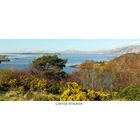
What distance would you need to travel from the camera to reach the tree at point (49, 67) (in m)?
2.98

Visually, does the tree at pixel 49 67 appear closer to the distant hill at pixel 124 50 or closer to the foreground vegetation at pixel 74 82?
the foreground vegetation at pixel 74 82

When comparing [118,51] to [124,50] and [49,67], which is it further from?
[49,67]

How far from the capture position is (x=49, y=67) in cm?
298

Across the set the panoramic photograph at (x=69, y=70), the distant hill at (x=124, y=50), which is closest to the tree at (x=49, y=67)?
the panoramic photograph at (x=69, y=70)

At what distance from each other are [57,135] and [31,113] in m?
0.26

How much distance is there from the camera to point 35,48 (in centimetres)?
303

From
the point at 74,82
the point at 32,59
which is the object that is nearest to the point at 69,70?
the point at 74,82

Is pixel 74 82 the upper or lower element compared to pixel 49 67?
lower

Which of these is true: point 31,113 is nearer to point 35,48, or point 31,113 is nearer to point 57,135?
point 57,135

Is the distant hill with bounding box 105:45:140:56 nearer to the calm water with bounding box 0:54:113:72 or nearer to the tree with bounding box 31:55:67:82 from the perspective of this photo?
the calm water with bounding box 0:54:113:72

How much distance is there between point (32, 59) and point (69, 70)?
284 millimetres

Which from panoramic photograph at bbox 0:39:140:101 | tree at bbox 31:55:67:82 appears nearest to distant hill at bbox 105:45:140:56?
panoramic photograph at bbox 0:39:140:101
